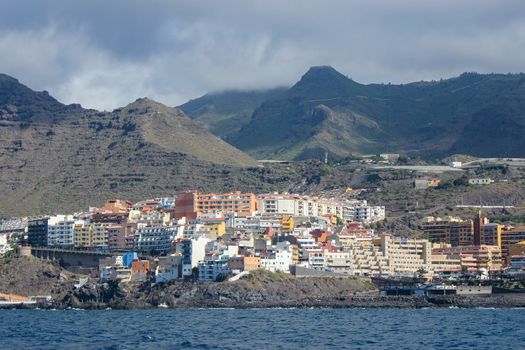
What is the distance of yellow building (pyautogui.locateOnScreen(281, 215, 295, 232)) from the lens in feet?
573

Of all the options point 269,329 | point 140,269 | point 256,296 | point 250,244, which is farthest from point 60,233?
point 269,329

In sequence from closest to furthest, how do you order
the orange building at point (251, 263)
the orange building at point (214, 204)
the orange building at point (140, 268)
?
the orange building at point (251, 263) < the orange building at point (140, 268) < the orange building at point (214, 204)

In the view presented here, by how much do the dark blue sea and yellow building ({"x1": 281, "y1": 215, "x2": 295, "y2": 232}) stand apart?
42.3 meters

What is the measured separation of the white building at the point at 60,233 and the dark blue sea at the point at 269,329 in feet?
139

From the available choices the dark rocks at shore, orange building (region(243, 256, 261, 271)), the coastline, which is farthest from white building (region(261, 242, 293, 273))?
the coastline

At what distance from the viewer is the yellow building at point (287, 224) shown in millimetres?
174500

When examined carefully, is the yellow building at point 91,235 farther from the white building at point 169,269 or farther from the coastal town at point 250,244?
the white building at point 169,269

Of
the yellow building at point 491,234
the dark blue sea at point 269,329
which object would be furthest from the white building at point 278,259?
the yellow building at point 491,234

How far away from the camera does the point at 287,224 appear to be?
177 m

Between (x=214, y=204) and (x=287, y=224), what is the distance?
1533cm

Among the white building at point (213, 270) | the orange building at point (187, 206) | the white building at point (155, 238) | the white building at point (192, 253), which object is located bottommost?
the white building at point (213, 270)

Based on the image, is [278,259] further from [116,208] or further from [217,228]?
[116,208]

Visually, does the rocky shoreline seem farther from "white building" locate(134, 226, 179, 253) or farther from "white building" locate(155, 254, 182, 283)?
"white building" locate(134, 226, 179, 253)

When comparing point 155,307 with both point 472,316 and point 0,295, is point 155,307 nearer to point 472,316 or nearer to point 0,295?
point 0,295
